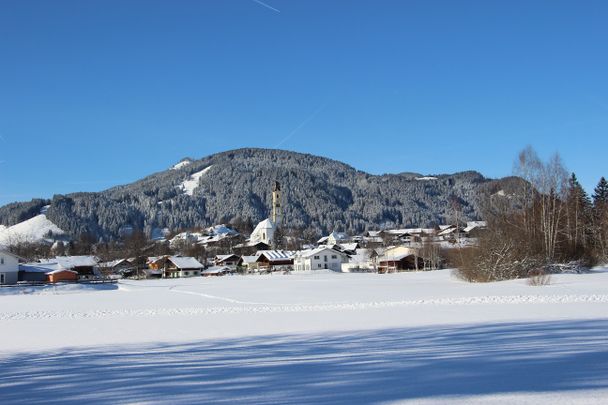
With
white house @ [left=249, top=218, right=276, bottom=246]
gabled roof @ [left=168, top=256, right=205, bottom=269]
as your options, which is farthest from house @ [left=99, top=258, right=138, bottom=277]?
white house @ [left=249, top=218, right=276, bottom=246]

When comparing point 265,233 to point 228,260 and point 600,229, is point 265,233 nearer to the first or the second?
point 228,260

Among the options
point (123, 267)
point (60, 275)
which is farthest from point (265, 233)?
point (60, 275)

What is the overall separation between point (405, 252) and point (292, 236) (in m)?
78.2

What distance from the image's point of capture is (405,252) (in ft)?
306

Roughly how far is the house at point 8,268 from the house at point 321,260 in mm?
47499

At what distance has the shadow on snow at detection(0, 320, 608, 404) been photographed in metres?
7.63

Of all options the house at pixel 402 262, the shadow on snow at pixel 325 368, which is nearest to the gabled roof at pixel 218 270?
the house at pixel 402 262

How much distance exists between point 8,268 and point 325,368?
73.7 meters

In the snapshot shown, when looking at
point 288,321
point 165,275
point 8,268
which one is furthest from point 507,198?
point 165,275

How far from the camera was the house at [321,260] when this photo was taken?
9712 centimetres

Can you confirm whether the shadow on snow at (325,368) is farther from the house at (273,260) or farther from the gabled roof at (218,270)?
the house at (273,260)

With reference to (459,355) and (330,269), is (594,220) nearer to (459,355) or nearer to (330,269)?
(330,269)

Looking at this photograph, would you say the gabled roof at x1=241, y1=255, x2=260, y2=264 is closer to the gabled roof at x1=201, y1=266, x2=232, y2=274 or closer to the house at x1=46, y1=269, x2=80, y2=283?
the gabled roof at x1=201, y1=266, x2=232, y2=274

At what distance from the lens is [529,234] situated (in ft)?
144
